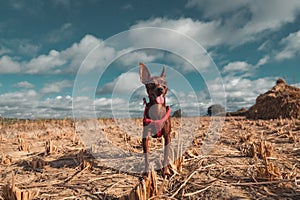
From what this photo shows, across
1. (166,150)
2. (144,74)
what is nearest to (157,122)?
(166,150)

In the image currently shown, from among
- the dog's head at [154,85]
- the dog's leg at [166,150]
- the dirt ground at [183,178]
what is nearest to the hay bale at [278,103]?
the dirt ground at [183,178]

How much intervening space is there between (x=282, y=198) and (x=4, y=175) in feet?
14.6

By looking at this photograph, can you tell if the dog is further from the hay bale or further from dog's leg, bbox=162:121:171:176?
the hay bale

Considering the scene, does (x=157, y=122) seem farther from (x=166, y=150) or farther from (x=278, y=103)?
(x=278, y=103)

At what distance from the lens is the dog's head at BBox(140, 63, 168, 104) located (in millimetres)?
3705

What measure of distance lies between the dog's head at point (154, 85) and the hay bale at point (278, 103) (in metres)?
16.4

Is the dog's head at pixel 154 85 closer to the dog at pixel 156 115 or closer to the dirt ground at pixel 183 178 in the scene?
the dog at pixel 156 115

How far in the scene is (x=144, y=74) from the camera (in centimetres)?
390

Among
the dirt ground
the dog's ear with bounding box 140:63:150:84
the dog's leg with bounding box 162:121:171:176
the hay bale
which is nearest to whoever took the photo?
the dirt ground

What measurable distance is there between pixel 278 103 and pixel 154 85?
710 inches

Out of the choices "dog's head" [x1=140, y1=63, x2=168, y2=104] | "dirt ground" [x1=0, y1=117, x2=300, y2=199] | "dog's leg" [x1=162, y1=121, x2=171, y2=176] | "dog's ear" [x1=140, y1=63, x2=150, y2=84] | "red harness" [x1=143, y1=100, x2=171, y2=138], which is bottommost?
"dirt ground" [x1=0, y1=117, x2=300, y2=199]

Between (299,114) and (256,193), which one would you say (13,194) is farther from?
(299,114)

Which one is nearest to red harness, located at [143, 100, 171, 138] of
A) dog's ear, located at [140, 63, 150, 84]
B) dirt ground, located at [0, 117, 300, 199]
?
dog's ear, located at [140, 63, 150, 84]

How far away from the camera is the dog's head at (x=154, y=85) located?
146 inches
